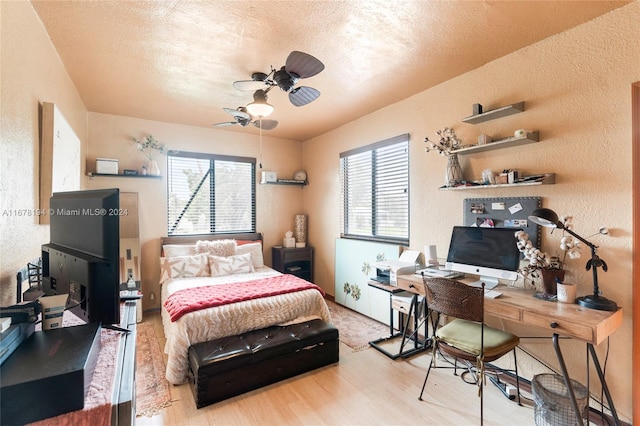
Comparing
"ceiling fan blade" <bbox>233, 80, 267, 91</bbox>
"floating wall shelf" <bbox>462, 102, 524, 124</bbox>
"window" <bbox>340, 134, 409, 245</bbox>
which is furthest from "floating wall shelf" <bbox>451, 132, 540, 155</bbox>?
"ceiling fan blade" <bbox>233, 80, 267, 91</bbox>

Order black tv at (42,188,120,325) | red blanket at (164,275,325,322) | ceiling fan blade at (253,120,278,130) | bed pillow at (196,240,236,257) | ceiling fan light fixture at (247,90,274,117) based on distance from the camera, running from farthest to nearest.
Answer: bed pillow at (196,240,236,257)
ceiling fan blade at (253,120,278,130)
ceiling fan light fixture at (247,90,274,117)
red blanket at (164,275,325,322)
black tv at (42,188,120,325)

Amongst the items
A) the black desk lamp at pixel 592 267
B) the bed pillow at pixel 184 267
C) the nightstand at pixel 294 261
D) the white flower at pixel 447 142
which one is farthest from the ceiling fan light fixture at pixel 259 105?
the nightstand at pixel 294 261

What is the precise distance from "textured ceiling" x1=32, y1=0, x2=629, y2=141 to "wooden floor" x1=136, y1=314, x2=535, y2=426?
2680 millimetres

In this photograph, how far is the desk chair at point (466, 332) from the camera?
200 cm

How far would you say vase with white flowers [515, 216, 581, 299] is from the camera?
2.06 m

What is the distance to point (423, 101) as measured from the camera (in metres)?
3.20

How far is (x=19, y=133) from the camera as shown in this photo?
5.14 feet

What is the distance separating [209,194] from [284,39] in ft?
9.80

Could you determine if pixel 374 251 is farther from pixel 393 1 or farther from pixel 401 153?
pixel 393 1

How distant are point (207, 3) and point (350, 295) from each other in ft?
11.9

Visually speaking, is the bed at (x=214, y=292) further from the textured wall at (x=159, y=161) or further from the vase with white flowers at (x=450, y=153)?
the vase with white flowers at (x=450, y=153)

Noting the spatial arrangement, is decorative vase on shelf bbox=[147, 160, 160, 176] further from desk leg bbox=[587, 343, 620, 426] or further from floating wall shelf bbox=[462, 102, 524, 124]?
desk leg bbox=[587, 343, 620, 426]

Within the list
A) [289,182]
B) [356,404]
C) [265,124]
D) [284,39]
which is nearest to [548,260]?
[356,404]

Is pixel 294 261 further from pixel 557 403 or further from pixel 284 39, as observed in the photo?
pixel 557 403
